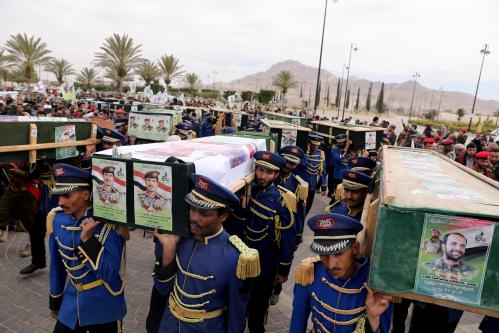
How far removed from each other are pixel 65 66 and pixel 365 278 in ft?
184

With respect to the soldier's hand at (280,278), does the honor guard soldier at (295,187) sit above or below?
above

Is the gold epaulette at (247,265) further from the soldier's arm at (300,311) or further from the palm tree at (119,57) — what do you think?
the palm tree at (119,57)

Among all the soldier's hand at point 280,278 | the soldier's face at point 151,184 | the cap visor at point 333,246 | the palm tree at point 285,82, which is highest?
the palm tree at point 285,82

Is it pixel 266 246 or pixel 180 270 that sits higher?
pixel 180 270

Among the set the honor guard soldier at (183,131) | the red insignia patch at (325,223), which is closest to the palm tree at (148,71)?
the honor guard soldier at (183,131)

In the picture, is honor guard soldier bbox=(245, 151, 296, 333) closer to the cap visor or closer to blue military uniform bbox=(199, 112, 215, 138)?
the cap visor

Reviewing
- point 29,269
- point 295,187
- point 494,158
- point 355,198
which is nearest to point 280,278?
point 355,198

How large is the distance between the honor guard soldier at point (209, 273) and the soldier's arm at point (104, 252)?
454 millimetres

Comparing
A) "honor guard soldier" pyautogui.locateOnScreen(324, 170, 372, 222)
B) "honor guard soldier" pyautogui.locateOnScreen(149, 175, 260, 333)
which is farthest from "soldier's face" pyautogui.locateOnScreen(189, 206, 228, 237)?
"honor guard soldier" pyautogui.locateOnScreen(324, 170, 372, 222)

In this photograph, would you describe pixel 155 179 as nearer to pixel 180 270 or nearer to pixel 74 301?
pixel 180 270

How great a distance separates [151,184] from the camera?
8.87ft

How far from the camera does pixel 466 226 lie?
1.78 metres

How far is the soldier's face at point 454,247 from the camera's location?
180 cm

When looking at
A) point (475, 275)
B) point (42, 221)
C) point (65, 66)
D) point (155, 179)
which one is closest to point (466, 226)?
point (475, 275)
